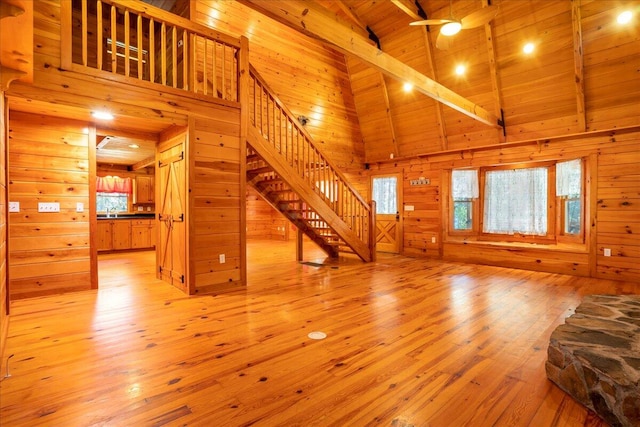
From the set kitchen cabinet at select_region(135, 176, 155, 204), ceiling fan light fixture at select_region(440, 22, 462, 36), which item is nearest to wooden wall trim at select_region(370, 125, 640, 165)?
ceiling fan light fixture at select_region(440, 22, 462, 36)

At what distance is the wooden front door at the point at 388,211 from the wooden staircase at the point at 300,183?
144cm

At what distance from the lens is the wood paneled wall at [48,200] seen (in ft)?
Answer: 12.3

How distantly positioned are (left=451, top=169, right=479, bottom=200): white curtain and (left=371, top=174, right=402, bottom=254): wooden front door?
4.16ft

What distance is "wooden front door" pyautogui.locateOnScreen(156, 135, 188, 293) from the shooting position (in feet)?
13.5

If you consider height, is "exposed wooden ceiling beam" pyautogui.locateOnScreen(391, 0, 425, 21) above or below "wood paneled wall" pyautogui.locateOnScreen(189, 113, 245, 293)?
above

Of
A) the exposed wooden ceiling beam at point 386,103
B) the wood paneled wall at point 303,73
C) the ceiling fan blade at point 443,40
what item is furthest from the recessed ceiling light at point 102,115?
the exposed wooden ceiling beam at point 386,103

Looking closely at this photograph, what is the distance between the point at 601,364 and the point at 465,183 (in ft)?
19.6

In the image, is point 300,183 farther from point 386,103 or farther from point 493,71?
point 493,71

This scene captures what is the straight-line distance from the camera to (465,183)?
289 inches

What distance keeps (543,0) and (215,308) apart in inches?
256

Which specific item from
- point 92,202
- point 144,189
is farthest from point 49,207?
point 144,189

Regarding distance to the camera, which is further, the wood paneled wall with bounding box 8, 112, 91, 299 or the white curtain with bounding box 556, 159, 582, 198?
the white curtain with bounding box 556, 159, 582, 198

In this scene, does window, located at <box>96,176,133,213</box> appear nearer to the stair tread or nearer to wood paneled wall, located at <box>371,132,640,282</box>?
the stair tread

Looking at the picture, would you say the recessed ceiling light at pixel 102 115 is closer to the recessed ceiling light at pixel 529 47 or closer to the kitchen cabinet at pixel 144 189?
the kitchen cabinet at pixel 144 189
